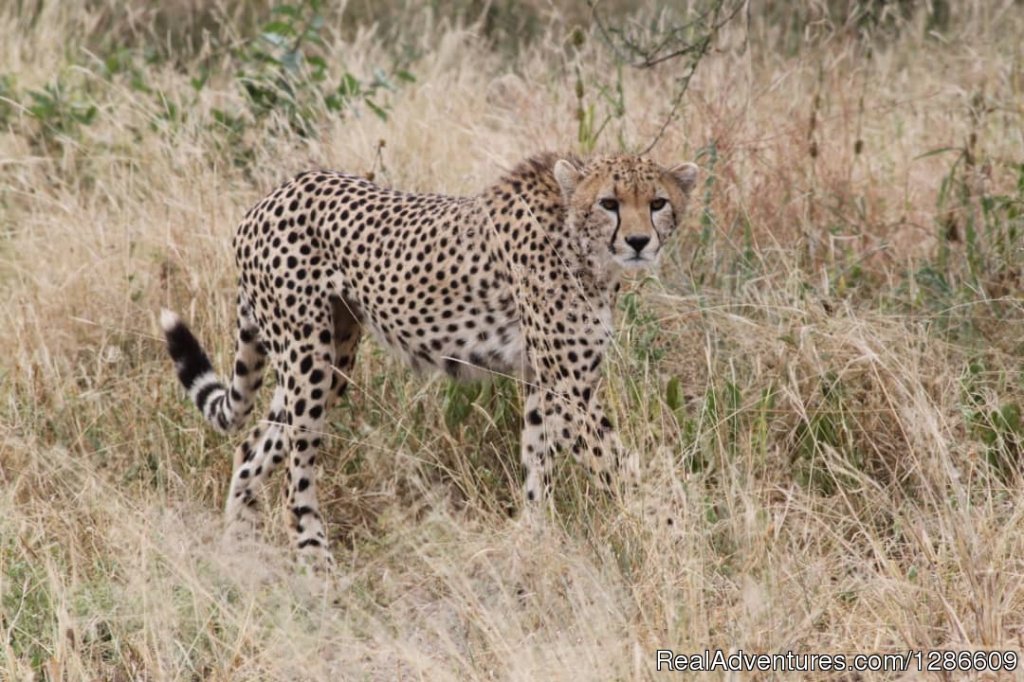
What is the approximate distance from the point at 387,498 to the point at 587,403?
61 centimetres

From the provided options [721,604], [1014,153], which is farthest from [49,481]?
[1014,153]

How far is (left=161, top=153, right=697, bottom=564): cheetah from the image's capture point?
12.2 ft

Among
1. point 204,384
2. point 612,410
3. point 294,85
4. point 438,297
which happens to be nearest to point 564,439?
point 612,410

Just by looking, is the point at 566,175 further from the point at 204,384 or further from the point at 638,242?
the point at 204,384

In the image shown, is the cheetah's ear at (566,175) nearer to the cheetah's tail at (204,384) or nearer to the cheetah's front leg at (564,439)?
the cheetah's front leg at (564,439)

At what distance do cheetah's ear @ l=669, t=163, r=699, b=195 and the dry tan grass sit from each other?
304mm

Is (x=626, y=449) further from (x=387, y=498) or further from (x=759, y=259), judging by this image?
(x=759, y=259)

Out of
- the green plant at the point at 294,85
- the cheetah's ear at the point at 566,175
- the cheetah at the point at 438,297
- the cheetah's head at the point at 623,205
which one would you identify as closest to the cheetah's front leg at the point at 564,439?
the cheetah at the point at 438,297

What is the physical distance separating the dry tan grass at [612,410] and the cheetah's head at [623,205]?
0.27 m

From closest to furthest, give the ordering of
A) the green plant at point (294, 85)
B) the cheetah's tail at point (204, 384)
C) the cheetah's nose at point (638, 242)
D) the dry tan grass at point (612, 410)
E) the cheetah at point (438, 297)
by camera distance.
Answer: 1. the dry tan grass at point (612, 410)
2. the cheetah's nose at point (638, 242)
3. the cheetah at point (438, 297)
4. the cheetah's tail at point (204, 384)
5. the green plant at point (294, 85)

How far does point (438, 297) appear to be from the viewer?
3.87m

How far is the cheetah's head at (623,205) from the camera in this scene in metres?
3.61

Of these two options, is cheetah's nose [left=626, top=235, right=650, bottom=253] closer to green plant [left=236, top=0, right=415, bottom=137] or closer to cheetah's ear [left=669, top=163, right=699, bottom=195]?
cheetah's ear [left=669, top=163, right=699, bottom=195]

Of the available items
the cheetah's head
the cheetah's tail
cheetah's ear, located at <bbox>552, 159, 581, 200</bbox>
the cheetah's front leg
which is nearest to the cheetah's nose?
the cheetah's head
